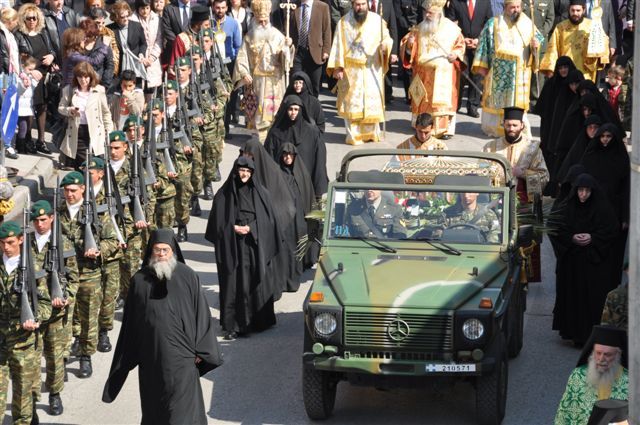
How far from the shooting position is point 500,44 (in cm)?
2167

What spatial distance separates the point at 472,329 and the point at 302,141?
20.7ft

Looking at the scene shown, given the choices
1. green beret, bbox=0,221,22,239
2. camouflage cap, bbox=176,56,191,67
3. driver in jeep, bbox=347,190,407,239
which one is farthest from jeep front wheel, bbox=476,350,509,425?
camouflage cap, bbox=176,56,191,67

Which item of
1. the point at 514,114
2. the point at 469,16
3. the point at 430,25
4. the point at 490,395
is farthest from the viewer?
the point at 469,16

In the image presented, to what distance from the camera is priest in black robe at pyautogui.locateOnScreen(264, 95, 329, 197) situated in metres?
17.3

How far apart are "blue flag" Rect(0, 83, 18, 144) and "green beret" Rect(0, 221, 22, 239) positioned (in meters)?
6.47

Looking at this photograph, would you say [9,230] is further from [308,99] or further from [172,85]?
[308,99]

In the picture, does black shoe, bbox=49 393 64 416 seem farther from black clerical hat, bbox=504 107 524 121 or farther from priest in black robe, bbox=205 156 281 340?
black clerical hat, bbox=504 107 524 121

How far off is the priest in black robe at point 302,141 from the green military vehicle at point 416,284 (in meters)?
3.86

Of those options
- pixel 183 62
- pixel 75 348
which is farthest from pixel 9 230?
pixel 183 62

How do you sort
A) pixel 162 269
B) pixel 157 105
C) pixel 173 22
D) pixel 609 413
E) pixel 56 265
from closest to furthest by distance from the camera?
1. pixel 609 413
2. pixel 162 269
3. pixel 56 265
4. pixel 157 105
5. pixel 173 22

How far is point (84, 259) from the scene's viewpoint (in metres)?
13.2

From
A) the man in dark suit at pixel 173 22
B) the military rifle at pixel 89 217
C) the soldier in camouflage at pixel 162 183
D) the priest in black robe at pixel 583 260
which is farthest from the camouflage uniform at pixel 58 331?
the man in dark suit at pixel 173 22

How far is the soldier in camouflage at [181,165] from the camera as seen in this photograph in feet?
57.0

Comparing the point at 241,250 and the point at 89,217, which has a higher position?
the point at 89,217
